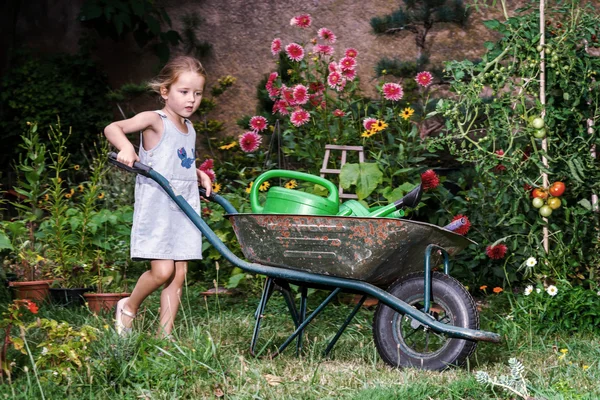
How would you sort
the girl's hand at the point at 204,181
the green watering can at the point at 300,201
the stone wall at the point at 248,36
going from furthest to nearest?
1. the stone wall at the point at 248,36
2. the girl's hand at the point at 204,181
3. the green watering can at the point at 300,201

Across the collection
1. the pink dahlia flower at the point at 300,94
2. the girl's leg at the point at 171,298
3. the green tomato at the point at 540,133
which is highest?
the pink dahlia flower at the point at 300,94

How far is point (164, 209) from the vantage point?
10.2 ft

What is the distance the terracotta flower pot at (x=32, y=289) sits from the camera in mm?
3922

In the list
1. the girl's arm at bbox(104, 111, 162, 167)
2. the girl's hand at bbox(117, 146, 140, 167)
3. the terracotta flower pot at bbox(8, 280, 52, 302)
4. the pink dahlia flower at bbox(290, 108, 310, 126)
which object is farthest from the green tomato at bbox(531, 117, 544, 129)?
the terracotta flower pot at bbox(8, 280, 52, 302)

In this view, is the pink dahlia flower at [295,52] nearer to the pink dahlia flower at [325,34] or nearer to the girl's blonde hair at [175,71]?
the pink dahlia flower at [325,34]

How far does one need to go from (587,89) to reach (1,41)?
6.06 m

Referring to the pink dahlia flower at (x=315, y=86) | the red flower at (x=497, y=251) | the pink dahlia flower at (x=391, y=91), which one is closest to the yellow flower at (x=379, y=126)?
the pink dahlia flower at (x=391, y=91)

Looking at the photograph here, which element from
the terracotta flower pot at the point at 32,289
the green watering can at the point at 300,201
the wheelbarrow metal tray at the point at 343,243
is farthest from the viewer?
the terracotta flower pot at the point at 32,289

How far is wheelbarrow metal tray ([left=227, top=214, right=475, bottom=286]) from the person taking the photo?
2.57 metres

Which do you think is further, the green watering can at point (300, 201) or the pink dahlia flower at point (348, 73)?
the pink dahlia flower at point (348, 73)

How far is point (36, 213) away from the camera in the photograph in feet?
14.1

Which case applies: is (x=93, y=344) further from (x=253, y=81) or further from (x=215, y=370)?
(x=253, y=81)

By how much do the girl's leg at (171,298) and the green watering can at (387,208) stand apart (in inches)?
31.1

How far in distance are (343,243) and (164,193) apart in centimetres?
84
